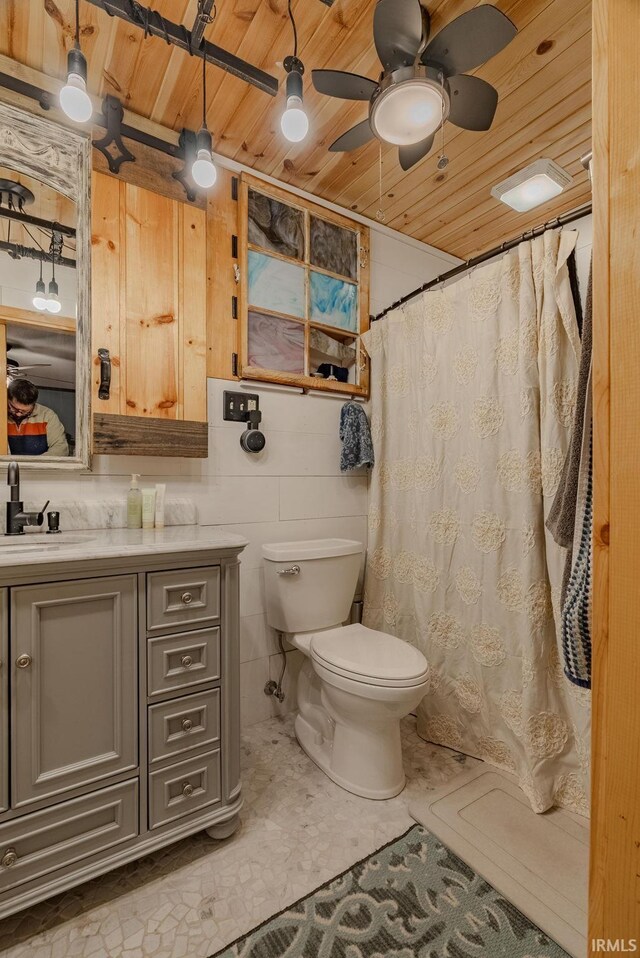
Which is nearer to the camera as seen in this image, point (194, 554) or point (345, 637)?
point (194, 554)

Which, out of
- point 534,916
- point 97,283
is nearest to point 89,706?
point 534,916

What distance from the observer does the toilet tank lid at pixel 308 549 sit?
5.83 feet

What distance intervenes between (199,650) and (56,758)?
403 millimetres

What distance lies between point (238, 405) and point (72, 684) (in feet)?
3.92

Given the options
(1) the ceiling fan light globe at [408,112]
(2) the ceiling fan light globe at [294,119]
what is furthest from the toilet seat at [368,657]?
(1) the ceiling fan light globe at [408,112]

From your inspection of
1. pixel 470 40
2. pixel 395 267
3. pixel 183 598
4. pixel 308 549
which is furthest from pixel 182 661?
pixel 395 267

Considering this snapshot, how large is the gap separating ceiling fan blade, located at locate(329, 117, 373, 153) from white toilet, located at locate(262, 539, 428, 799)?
154cm

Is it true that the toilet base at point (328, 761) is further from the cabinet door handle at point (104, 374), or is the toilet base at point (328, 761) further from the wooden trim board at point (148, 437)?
the cabinet door handle at point (104, 374)

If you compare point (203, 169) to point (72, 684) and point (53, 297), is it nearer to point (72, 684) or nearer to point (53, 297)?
point (53, 297)

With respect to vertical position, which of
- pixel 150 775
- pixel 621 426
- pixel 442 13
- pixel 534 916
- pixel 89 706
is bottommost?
pixel 534 916

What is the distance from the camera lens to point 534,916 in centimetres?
108

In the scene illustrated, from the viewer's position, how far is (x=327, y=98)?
63.2 inches

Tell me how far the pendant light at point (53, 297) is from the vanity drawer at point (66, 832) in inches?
58.8

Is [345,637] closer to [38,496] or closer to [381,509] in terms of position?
[381,509]
